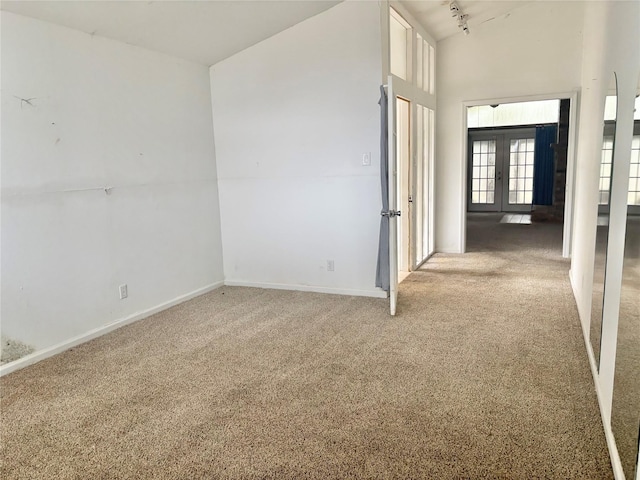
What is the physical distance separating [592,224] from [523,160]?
9.69 meters

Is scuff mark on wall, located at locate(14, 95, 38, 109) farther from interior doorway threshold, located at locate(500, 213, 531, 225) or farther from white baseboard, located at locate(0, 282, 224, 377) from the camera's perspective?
interior doorway threshold, located at locate(500, 213, 531, 225)

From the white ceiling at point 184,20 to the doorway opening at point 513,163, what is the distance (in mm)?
7099

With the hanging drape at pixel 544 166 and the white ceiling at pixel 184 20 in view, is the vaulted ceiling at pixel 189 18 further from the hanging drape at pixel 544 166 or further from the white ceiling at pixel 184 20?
the hanging drape at pixel 544 166

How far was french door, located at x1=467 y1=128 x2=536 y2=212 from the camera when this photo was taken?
39.5 feet

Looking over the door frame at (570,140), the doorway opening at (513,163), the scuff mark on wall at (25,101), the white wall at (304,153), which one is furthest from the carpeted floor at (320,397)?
the doorway opening at (513,163)

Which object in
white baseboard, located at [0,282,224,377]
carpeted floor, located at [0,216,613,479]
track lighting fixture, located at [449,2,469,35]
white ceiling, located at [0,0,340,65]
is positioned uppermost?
track lighting fixture, located at [449,2,469,35]

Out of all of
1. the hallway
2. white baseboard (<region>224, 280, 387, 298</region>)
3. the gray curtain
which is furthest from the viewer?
white baseboard (<region>224, 280, 387, 298</region>)

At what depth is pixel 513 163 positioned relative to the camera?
1220 cm

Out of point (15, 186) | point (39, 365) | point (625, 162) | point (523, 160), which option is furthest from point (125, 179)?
point (523, 160)

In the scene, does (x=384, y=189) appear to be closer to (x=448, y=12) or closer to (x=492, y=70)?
(x=448, y=12)

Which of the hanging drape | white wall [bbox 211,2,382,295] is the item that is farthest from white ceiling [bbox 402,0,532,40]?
the hanging drape

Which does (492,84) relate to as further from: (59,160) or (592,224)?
(59,160)

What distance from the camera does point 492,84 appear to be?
616cm

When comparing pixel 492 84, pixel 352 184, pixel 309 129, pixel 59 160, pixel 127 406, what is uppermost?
pixel 492 84
